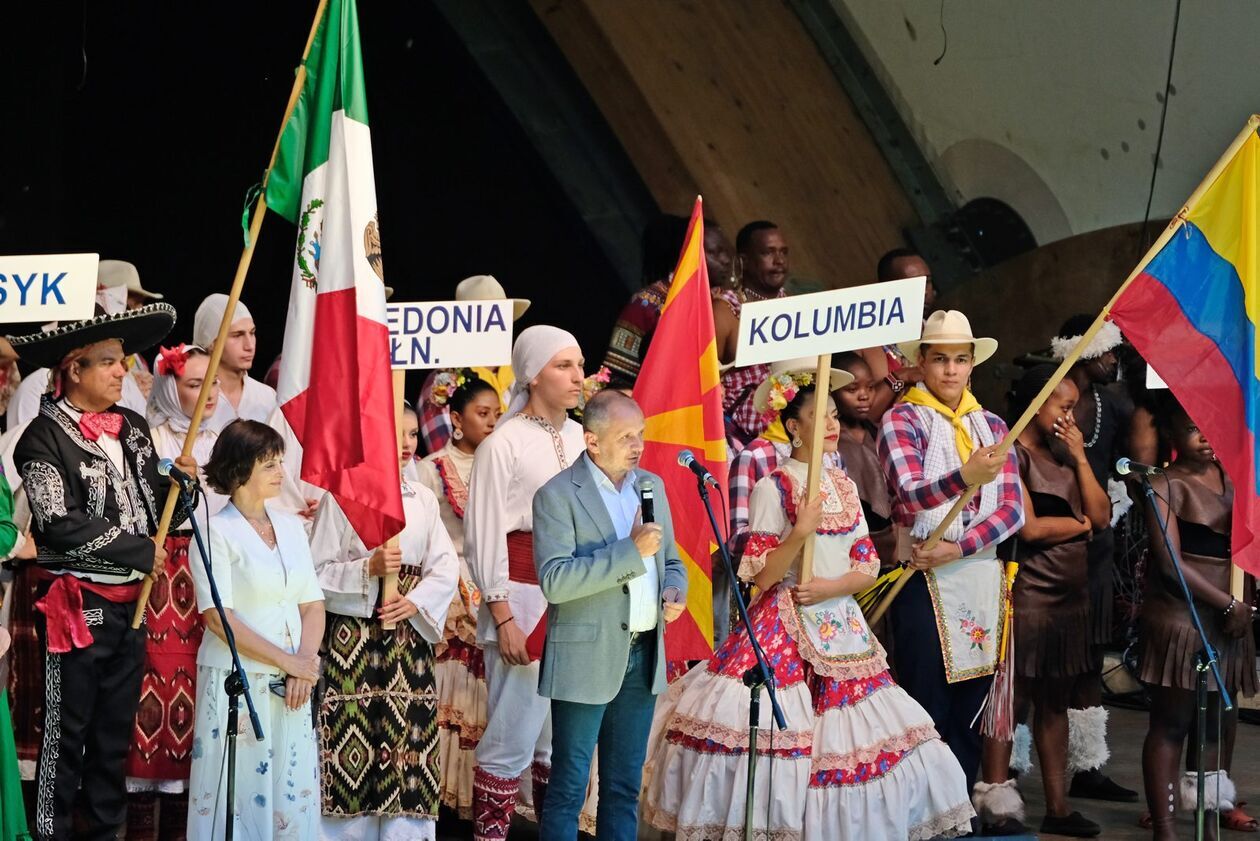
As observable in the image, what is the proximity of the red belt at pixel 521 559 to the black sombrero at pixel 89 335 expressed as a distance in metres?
1.48

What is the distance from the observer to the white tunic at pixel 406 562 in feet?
23.0

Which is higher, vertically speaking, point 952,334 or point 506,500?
point 952,334

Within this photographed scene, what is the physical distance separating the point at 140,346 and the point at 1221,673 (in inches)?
169

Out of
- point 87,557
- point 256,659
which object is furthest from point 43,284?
point 256,659

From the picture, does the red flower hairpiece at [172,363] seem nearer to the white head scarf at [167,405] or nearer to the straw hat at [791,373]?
the white head scarf at [167,405]

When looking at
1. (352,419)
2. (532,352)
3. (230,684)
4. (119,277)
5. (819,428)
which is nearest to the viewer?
(230,684)

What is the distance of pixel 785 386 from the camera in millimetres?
7879

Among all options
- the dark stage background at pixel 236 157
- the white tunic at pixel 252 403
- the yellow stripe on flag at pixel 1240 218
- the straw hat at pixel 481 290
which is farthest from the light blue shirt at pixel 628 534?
the dark stage background at pixel 236 157

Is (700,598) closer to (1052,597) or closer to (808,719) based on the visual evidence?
Result: (808,719)

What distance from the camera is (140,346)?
702 centimetres

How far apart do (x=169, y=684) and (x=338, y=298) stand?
5.08 ft

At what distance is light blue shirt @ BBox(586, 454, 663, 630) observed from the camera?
646 centimetres

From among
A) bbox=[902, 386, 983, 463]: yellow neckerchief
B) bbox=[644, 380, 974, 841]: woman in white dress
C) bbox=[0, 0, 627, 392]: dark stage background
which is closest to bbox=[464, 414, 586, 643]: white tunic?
bbox=[644, 380, 974, 841]: woman in white dress

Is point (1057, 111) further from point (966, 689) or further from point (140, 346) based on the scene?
point (140, 346)
